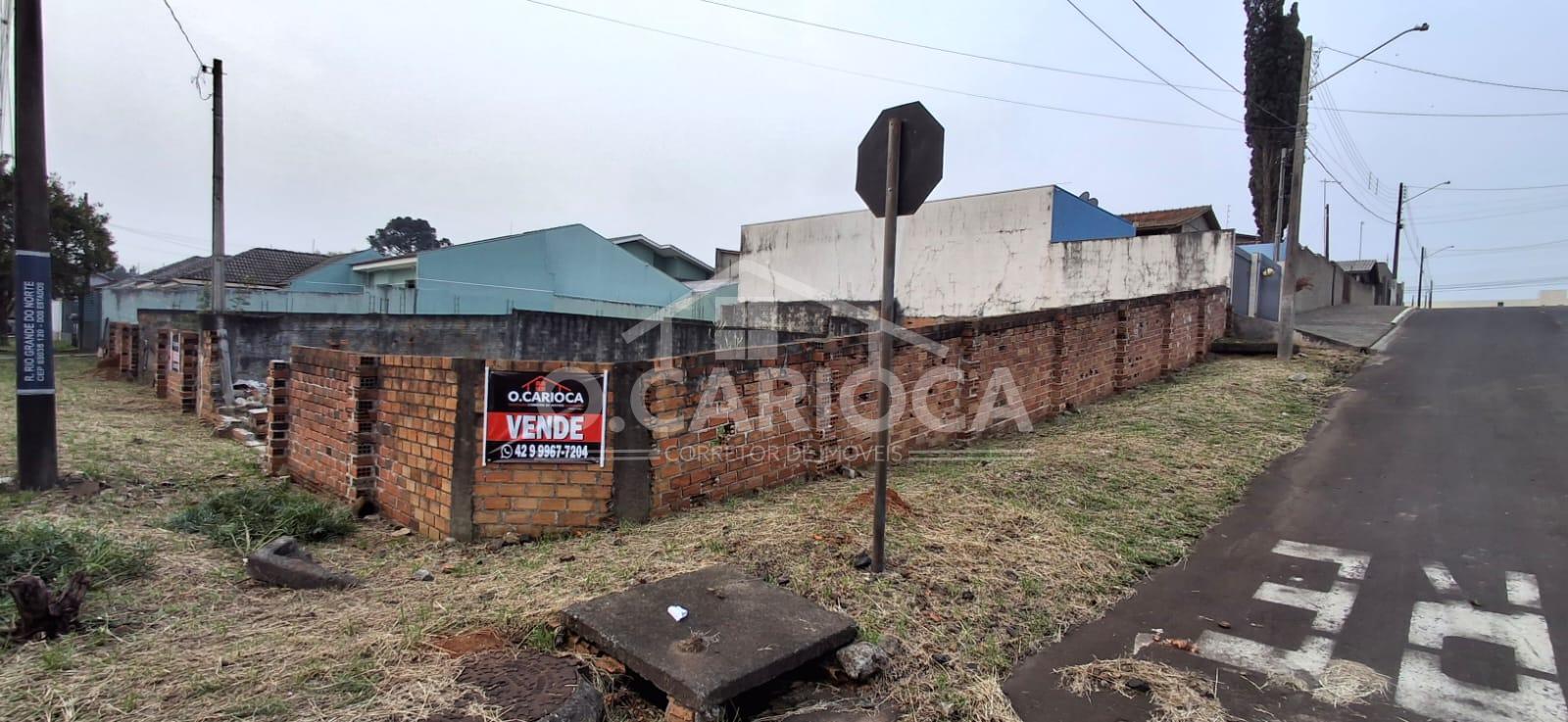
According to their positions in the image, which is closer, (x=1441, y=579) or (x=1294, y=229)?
(x=1441, y=579)

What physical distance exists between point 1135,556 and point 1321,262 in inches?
888

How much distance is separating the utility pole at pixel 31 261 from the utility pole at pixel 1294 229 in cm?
1398

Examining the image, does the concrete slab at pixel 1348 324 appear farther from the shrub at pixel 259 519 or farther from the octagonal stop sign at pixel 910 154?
the shrub at pixel 259 519

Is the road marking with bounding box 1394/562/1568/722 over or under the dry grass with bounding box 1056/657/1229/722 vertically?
over

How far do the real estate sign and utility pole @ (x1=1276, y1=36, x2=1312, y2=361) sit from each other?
10952mm

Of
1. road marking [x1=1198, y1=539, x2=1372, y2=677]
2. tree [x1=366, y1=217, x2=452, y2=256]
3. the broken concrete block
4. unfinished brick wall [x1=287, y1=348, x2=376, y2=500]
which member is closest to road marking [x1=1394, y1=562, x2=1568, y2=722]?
road marking [x1=1198, y1=539, x2=1372, y2=677]

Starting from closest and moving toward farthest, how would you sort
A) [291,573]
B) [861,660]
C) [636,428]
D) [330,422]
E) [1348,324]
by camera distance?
1. [861,660]
2. [291,573]
3. [636,428]
4. [330,422]
5. [1348,324]

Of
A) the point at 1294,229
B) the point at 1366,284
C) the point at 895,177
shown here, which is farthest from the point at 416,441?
the point at 1366,284

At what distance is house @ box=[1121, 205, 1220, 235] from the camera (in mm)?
22750

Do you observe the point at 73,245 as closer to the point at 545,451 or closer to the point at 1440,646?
the point at 545,451

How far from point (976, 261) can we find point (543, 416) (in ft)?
52.3

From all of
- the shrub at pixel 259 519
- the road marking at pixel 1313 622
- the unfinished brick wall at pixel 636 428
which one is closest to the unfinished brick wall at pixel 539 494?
the unfinished brick wall at pixel 636 428

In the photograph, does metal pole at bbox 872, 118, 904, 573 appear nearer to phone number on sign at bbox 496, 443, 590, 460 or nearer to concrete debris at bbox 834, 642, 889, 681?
concrete debris at bbox 834, 642, 889, 681

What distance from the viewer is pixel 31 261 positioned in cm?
488
